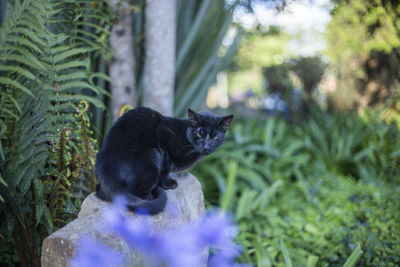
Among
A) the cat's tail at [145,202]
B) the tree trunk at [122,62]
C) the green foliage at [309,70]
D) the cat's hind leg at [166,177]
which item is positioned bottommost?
the cat's tail at [145,202]

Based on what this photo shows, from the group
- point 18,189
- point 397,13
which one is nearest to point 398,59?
point 397,13

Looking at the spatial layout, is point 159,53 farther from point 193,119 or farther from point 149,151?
point 149,151

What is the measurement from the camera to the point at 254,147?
3.62m

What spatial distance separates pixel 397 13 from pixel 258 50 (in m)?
7.34

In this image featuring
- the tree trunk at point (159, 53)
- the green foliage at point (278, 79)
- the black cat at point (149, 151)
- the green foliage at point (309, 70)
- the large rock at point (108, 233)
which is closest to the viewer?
the large rock at point (108, 233)

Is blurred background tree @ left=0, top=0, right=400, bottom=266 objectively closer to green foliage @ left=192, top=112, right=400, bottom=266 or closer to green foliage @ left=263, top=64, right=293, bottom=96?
green foliage @ left=192, top=112, right=400, bottom=266

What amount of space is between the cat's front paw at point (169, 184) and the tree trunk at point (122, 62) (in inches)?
30.0

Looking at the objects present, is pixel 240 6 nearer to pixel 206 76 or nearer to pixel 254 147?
pixel 206 76

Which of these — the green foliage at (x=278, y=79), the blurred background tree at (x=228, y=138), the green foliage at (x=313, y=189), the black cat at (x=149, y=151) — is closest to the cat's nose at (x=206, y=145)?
the black cat at (x=149, y=151)

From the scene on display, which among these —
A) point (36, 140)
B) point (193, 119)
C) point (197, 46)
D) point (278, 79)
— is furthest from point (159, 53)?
point (278, 79)

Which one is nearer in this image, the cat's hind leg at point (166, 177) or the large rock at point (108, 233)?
the large rock at point (108, 233)

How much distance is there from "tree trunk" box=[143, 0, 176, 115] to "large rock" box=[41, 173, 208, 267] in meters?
0.67

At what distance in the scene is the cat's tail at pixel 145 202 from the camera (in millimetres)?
1410

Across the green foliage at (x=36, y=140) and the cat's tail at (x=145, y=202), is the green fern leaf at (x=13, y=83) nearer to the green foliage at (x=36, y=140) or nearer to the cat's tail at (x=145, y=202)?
the green foliage at (x=36, y=140)
